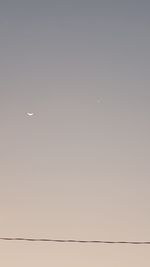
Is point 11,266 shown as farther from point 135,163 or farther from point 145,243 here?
point 135,163

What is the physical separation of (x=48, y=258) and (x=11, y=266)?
16 centimetres

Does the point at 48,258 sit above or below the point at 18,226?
below

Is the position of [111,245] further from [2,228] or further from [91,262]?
[2,228]

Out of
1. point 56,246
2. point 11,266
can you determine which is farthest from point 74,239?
point 11,266

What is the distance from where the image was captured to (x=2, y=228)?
172cm

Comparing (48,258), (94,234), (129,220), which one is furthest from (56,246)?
(129,220)

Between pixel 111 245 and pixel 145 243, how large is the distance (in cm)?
14

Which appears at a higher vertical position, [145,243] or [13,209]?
[13,209]

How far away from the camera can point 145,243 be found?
5.48 ft

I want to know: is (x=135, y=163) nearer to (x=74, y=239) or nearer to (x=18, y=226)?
(x=74, y=239)

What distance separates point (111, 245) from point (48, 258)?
27cm

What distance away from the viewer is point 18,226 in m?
1.71

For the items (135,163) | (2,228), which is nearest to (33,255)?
(2,228)

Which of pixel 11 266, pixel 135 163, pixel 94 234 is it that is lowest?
pixel 11 266
